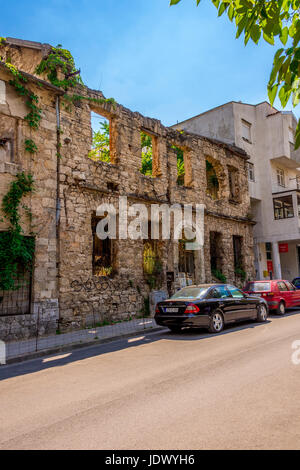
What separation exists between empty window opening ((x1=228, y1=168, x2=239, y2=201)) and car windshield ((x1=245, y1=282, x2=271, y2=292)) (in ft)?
26.8

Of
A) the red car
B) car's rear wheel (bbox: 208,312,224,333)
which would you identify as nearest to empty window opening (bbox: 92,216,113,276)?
car's rear wheel (bbox: 208,312,224,333)

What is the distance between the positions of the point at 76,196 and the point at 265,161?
16.4m

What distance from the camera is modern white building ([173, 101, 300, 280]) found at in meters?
23.1

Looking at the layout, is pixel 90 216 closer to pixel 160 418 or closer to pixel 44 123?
pixel 44 123

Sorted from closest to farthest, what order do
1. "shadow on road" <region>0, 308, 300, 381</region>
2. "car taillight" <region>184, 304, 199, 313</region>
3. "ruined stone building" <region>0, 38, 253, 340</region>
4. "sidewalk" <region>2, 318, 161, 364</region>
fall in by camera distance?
"shadow on road" <region>0, 308, 300, 381</region>
"sidewalk" <region>2, 318, 161, 364</region>
"car taillight" <region>184, 304, 199, 313</region>
"ruined stone building" <region>0, 38, 253, 340</region>

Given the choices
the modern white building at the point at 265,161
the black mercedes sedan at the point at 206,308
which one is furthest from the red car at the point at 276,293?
the modern white building at the point at 265,161

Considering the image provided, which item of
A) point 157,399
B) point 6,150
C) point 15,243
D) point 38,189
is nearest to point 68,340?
point 15,243

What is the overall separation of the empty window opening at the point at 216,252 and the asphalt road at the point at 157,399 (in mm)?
10663

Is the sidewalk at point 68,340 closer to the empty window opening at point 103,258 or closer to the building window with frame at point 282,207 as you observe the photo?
the empty window opening at point 103,258

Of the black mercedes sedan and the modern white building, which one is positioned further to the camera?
the modern white building

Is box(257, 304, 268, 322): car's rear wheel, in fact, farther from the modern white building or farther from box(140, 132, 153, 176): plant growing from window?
the modern white building

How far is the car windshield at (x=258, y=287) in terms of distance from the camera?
46.2ft

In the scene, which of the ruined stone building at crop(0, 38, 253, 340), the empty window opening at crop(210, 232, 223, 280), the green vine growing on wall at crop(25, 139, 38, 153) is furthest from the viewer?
the empty window opening at crop(210, 232, 223, 280)
